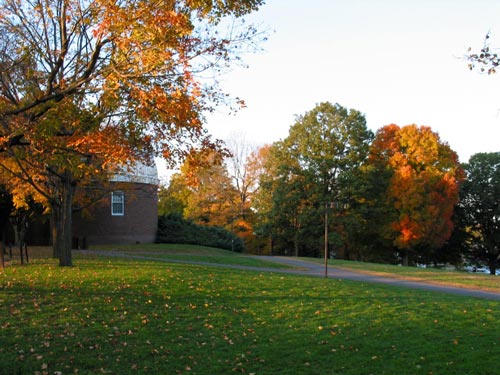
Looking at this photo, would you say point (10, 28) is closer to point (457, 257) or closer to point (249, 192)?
point (249, 192)

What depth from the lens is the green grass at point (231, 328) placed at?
7.78 meters

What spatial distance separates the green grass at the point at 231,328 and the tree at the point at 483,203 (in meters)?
36.4

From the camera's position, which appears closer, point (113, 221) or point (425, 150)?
point (113, 221)

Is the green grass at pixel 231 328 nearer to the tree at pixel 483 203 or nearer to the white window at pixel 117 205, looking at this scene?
the white window at pixel 117 205

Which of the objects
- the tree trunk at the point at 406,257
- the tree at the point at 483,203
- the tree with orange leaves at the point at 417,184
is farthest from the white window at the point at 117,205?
the tree at the point at 483,203

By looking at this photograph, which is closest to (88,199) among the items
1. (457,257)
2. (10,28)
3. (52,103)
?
(10,28)

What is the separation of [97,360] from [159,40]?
5370mm

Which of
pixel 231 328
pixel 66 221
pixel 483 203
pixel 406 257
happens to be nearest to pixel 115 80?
pixel 231 328

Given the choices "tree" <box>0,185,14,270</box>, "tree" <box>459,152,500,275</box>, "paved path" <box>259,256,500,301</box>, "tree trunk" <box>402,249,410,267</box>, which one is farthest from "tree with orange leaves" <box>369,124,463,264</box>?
"tree" <box>0,185,14,270</box>

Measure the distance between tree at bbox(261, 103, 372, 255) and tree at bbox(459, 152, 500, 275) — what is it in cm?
1265

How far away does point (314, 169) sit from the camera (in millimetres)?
41312

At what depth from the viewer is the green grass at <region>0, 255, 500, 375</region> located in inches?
306

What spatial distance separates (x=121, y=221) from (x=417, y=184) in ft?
68.2

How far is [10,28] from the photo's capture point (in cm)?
1203
